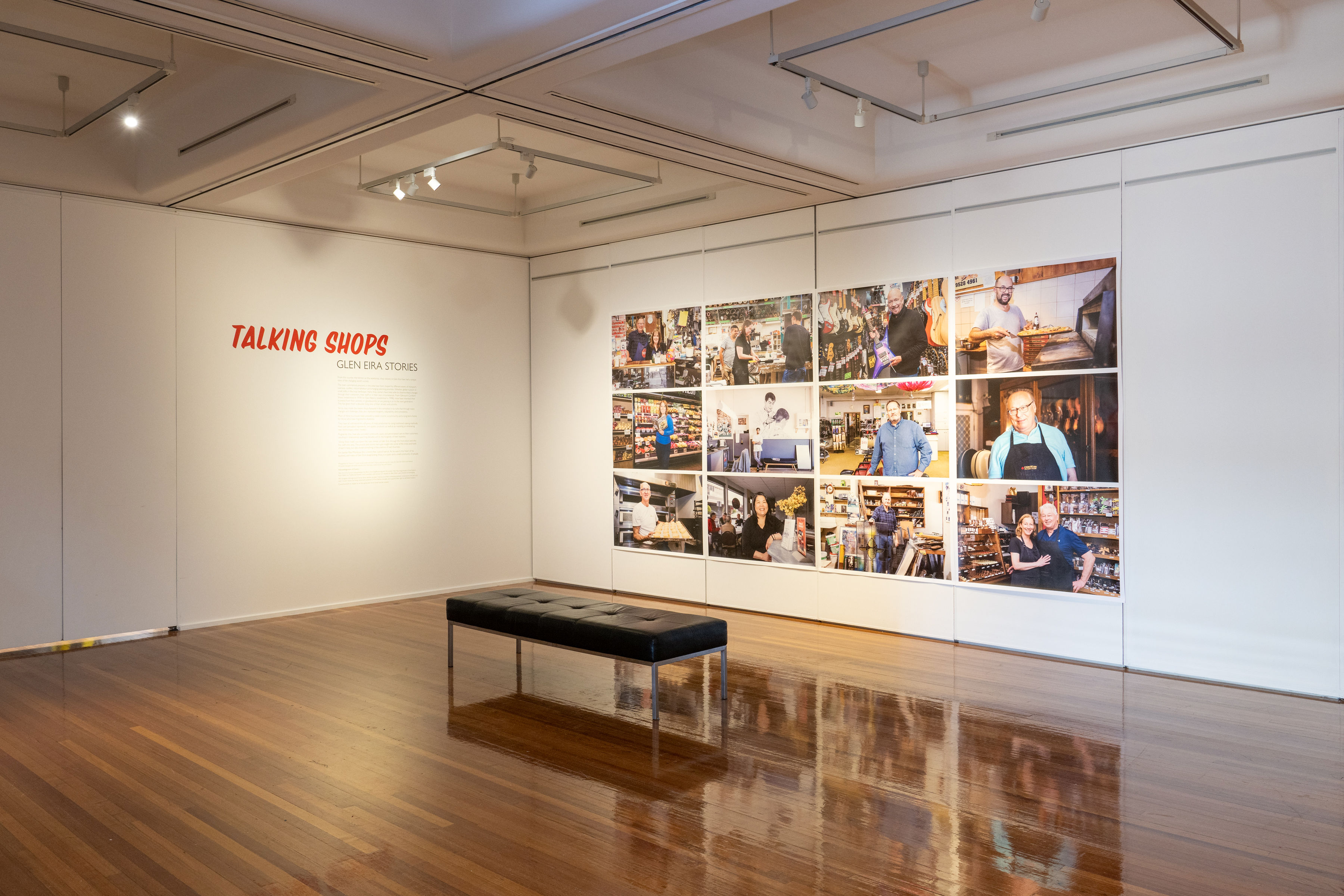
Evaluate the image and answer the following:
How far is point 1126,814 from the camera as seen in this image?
411 cm

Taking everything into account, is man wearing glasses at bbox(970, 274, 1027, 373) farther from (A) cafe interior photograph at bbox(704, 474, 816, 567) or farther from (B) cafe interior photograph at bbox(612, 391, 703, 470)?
(B) cafe interior photograph at bbox(612, 391, 703, 470)

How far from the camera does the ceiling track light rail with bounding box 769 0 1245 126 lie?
4.96 meters

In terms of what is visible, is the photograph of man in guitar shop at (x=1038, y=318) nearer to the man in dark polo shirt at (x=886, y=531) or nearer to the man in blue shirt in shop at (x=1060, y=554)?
the man in blue shirt in shop at (x=1060, y=554)

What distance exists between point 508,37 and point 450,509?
20.4ft

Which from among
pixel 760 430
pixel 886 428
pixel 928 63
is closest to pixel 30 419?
pixel 760 430

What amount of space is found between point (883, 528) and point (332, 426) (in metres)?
5.19

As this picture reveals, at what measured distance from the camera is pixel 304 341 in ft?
29.6

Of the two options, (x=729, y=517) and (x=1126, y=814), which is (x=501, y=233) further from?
(x=1126, y=814)

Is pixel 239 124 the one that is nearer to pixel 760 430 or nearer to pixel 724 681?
pixel 760 430

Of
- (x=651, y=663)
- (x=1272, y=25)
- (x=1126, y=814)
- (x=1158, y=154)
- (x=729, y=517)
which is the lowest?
(x=1126, y=814)

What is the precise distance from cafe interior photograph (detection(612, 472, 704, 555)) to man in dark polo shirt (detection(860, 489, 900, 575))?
192 cm

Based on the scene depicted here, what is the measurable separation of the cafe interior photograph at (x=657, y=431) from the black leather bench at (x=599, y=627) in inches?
116

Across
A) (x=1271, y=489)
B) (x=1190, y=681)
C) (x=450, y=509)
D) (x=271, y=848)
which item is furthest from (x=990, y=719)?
(x=450, y=509)

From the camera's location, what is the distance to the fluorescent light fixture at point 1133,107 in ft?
19.4
